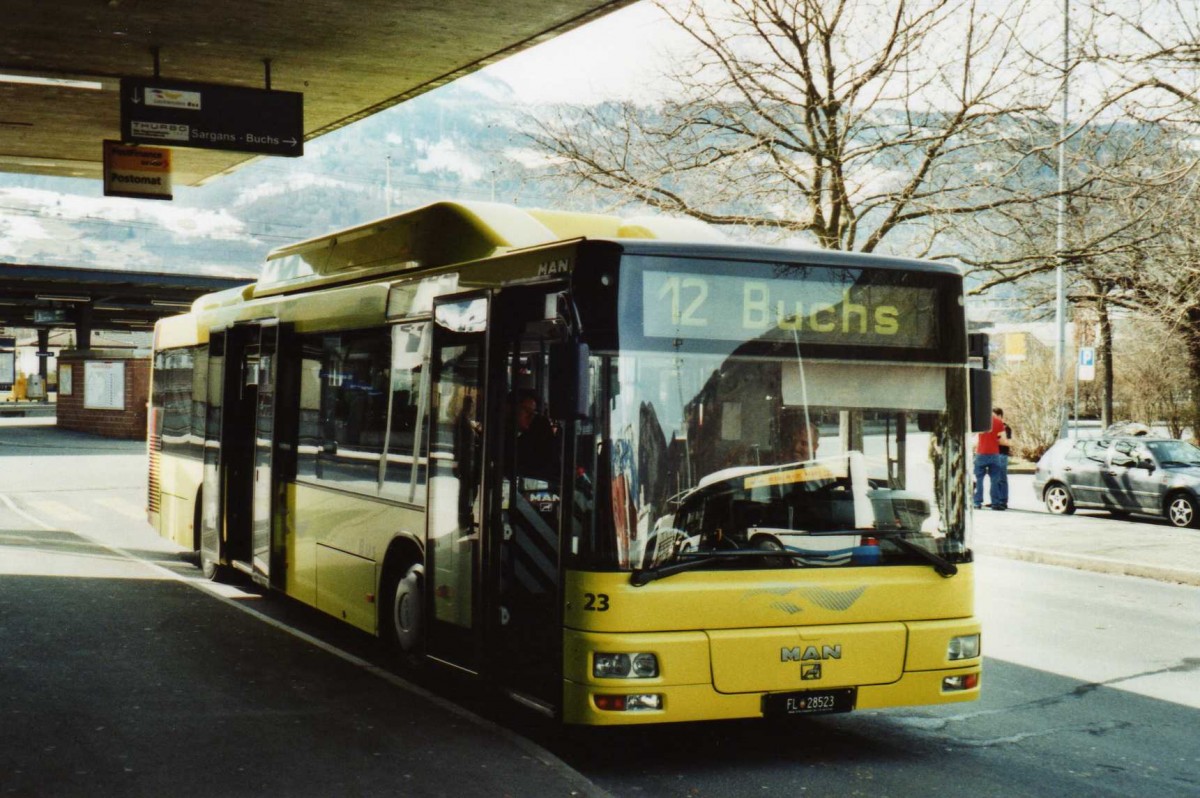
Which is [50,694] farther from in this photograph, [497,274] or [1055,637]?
[1055,637]

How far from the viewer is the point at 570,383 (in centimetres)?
606

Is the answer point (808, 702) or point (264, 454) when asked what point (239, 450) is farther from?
point (808, 702)

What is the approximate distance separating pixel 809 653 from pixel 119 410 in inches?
1567

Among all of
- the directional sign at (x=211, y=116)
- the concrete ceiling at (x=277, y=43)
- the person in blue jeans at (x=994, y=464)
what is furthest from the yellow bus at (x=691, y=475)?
the person in blue jeans at (x=994, y=464)

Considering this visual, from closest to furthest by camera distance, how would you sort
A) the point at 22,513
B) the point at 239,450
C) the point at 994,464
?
the point at 239,450 < the point at 22,513 < the point at 994,464

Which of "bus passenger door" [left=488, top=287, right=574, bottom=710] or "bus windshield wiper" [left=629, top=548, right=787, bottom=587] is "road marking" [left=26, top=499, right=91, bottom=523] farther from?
"bus windshield wiper" [left=629, top=548, right=787, bottom=587]

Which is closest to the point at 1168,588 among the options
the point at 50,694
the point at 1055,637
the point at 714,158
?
the point at 1055,637

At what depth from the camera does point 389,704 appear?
24.7 feet

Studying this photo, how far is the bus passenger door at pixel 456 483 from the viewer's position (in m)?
7.30

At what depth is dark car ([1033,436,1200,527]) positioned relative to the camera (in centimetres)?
1966

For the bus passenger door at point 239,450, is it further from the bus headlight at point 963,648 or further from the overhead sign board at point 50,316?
the overhead sign board at point 50,316

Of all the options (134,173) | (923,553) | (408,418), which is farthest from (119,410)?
(923,553)

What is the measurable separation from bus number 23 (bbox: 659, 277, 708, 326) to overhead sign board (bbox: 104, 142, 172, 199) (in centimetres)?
996

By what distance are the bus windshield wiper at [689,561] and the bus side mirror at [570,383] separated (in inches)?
31.8
